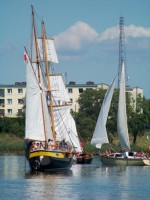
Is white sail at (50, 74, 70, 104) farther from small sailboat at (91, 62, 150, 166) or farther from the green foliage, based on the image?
the green foliage

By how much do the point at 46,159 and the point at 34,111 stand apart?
542 centimetres

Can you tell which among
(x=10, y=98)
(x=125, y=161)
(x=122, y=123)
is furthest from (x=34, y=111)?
(x=10, y=98)

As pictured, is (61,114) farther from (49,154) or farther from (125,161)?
(49,154)

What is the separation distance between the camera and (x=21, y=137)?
14900cm

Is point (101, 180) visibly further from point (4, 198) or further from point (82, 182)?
point (4, 198)

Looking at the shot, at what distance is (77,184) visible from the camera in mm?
70250

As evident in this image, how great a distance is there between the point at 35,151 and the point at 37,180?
31.0 feet

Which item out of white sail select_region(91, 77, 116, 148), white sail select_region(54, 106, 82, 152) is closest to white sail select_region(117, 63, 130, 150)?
white sail select_region(91, 77, 116, 148)

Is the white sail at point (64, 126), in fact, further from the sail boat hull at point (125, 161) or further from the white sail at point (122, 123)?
the sail boat hull at point (125, 161)

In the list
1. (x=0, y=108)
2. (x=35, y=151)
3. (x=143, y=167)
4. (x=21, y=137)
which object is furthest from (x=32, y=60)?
(x=0, y=108)

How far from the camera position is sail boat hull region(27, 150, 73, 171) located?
82.2 m

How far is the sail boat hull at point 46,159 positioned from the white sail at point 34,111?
8.20ft

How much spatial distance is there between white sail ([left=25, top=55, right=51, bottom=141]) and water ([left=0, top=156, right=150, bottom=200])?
3907 mm

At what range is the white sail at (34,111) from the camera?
3346 inches
